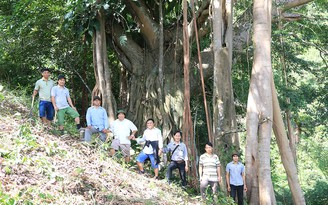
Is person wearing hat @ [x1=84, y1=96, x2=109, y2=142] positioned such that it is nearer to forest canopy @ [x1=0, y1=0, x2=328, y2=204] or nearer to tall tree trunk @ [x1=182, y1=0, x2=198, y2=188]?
tall tree trunk @ [x1=182, y1=0, x2=198, y2=188]

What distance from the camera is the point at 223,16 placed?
9195 mm

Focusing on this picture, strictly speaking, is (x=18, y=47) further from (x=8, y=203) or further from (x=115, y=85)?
(x=8, y=203)

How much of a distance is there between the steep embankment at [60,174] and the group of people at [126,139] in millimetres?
384

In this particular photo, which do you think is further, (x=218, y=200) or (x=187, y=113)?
(x=187, y=113)

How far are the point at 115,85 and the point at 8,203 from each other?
35.4 ft

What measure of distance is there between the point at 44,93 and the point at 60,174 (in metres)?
2.71

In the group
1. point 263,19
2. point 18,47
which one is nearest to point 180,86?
point 263,19

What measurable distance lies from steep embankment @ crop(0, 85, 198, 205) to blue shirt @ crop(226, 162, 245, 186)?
34.3 inches

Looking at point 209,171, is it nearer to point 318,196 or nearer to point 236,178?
point 236,178

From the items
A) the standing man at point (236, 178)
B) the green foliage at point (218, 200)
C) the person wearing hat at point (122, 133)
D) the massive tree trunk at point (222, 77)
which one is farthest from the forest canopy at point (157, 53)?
the person wearing hat at point (122, 133)

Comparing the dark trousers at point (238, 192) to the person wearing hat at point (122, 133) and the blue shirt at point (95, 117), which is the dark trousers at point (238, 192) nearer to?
the person wearing hat at point (122, 133)

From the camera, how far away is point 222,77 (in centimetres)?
904

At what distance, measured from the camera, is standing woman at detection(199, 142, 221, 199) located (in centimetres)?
813

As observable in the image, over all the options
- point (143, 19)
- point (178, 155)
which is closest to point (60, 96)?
point (178, 155)
